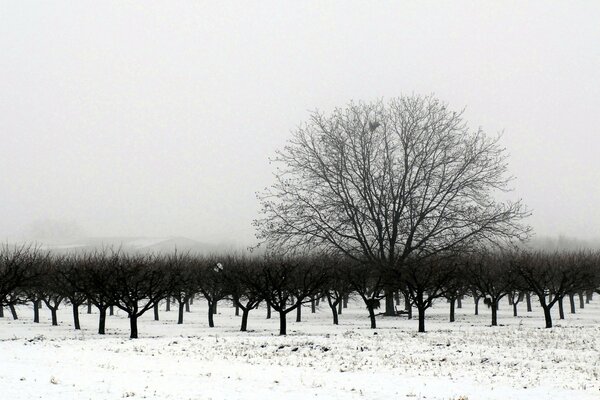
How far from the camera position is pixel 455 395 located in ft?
44.6

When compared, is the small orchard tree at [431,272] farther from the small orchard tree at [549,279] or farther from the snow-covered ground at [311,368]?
the snow-covered ground at [311,368]

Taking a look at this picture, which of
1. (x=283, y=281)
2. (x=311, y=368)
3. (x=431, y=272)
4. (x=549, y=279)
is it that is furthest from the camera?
(x=549, y=279)

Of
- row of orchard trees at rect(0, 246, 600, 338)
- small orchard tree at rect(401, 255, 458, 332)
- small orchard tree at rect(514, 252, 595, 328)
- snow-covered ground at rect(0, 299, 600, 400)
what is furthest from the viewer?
small orchard tree at rect(401, 255, 458, 332)

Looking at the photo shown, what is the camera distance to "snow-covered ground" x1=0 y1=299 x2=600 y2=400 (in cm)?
1386

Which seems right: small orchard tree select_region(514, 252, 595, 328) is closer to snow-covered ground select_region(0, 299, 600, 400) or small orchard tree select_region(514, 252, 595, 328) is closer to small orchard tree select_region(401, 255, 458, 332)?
small orchard tree select_region(401, 255, 458, 332)

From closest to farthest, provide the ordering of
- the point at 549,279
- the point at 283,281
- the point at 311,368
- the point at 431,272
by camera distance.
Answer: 1. the point at 311,368
2. the point at 283,281
3. the point at 431,272
4. the point at 549,279

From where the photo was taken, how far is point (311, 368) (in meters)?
18.2

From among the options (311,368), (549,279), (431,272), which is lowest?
(311,368)

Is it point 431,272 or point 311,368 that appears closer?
point 311,368

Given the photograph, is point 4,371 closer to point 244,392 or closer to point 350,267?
point 244,392

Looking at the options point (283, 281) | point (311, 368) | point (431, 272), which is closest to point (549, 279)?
point (431, 272)

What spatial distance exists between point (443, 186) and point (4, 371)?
35.5 m

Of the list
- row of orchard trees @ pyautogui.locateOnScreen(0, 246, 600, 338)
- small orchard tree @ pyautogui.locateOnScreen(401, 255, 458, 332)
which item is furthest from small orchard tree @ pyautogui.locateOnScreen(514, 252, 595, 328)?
small orchard tree @ pyautogui.locateOnScreen(401, 255, 458, 332)

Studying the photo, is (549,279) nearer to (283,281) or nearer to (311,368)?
(283,281)
